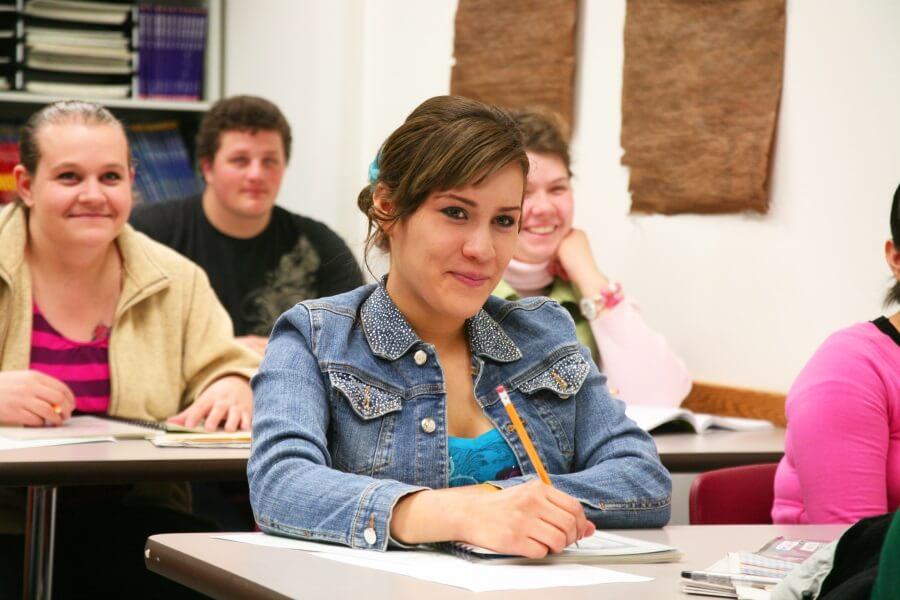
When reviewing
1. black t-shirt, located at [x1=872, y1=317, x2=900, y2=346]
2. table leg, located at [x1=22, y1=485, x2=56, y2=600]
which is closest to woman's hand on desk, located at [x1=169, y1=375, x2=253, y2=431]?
table leg, located at [x1=22, y1=485, x2=56, y2=600]

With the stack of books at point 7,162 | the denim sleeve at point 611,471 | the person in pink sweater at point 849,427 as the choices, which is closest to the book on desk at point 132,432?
the denim sleeve at point 611,471

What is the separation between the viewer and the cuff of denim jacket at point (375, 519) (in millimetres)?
1431

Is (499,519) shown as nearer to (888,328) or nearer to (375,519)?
(375,519)

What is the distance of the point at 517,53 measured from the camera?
12.3 ft

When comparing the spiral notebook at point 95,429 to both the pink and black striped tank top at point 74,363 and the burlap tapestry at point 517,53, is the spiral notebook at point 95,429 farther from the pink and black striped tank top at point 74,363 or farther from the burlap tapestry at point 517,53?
the burlap tapestry at point 517,53

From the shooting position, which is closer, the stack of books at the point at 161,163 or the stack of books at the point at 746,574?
the stack of books at the point at 746,574

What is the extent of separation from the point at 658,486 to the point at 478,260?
15.8 inches

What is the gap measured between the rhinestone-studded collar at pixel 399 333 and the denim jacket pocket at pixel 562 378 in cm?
5

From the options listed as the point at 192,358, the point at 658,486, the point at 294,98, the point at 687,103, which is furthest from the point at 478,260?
the point at 294,98

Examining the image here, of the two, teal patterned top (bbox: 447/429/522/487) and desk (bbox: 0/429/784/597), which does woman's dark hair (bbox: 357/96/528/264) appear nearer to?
teal patterned top (bbox: 447/429/522/487)

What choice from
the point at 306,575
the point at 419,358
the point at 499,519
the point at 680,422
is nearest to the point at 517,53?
the point at 680,422

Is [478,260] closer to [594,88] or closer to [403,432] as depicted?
[403,432]

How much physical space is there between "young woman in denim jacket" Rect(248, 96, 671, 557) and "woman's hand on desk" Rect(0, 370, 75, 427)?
832mm

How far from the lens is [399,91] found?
4.32 m
